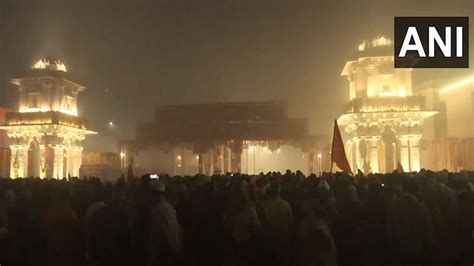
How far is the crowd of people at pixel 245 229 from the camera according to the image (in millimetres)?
7336

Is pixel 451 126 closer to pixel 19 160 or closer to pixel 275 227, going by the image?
pixel 19 160

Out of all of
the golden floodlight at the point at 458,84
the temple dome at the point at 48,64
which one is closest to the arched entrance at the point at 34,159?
the temple dome at the point at 48,64

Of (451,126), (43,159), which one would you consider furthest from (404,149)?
(43,159)

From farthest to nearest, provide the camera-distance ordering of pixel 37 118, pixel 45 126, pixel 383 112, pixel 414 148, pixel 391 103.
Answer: pixel 37 118, pixel 45 126, pixel 414 148, pixel 391 103, pixel 383 112

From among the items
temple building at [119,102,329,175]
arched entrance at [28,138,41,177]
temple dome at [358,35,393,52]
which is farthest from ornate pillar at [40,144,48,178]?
temple dome at [358,35,393,52]

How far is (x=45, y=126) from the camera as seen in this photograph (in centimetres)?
3909

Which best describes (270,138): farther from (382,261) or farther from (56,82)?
(382,261)

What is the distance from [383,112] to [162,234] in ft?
97.8

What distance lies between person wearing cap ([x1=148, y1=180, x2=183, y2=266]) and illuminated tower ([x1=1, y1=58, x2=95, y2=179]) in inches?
1316

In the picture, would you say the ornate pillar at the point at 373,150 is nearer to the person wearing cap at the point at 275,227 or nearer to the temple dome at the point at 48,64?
→ the temple dome at the point at 48,64

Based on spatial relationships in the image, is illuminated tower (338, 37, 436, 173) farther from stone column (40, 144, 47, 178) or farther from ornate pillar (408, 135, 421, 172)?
stone column (40, 144, 47, 178)

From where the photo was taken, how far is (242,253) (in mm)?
7688

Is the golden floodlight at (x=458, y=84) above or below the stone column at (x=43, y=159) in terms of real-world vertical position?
above

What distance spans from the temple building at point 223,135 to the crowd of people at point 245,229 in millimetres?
29689
